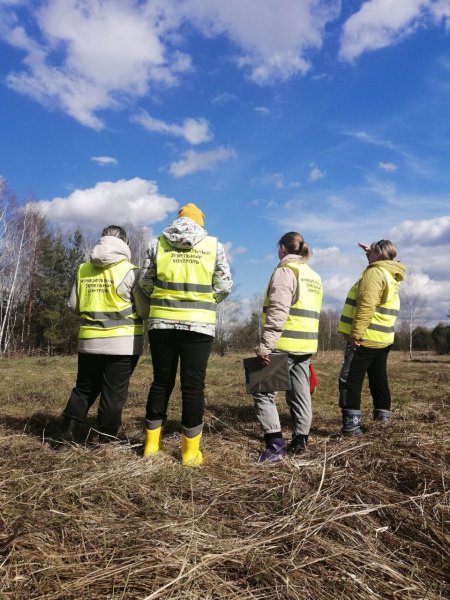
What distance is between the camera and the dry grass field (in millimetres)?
1647

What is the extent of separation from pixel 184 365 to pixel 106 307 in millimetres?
916

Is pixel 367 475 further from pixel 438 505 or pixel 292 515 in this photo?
pixel 292 515

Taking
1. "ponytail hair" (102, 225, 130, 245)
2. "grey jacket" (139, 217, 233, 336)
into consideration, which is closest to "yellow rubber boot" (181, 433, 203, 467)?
"grey jacket" (139, 217, 233, 336)

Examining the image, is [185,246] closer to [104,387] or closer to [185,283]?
[185,283]

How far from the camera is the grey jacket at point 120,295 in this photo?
366cm

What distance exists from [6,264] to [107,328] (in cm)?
2931

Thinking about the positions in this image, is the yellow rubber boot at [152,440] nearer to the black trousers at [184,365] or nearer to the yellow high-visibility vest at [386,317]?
the black trousers at [184,365]

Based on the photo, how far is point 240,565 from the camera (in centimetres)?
176

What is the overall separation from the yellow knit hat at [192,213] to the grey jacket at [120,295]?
666 millimetres

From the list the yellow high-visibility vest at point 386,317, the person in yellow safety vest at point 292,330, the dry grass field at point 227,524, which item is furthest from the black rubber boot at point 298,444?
the yellow high-visibility vest at point 386,317

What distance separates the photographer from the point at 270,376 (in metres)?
3.72

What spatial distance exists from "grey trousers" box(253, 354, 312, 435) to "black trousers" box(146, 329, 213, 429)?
600mm

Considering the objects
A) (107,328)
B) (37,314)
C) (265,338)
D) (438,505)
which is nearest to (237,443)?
(265,338)

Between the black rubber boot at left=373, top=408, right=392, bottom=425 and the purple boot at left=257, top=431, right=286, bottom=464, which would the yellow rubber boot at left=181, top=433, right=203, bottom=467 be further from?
the black rubber boot at left=373, top=408, right=392, bottom=425
